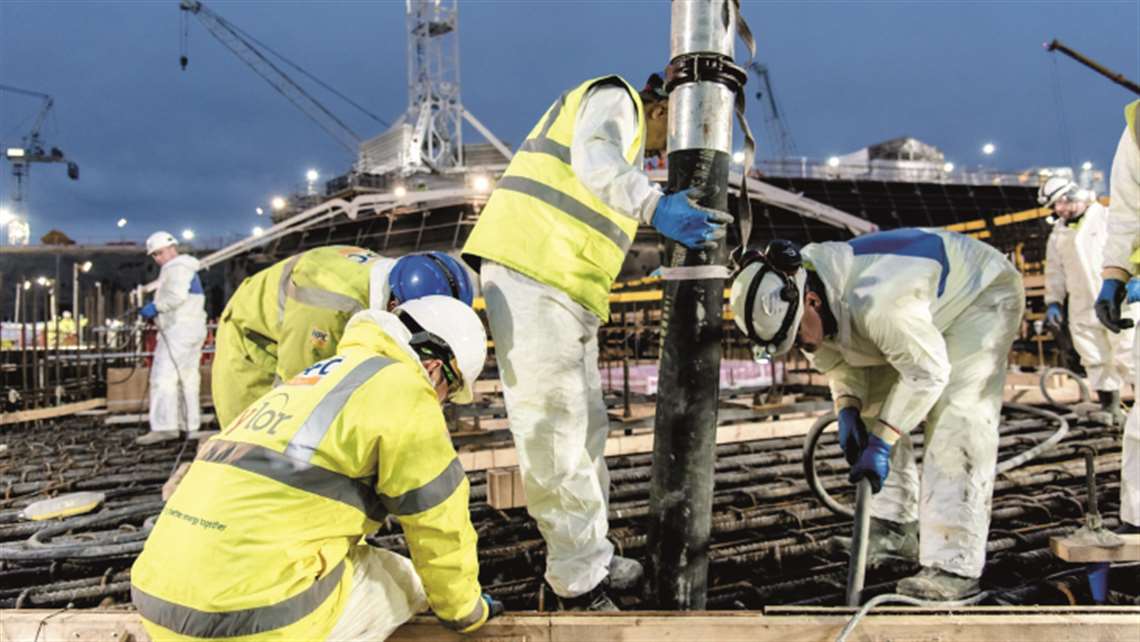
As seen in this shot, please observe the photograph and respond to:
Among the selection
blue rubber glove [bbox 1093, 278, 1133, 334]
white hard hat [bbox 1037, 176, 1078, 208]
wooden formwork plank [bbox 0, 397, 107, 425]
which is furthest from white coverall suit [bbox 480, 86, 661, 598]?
wooden formwork plank [bbox 0, 397, 107, 425]

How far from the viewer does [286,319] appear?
273 centimetres

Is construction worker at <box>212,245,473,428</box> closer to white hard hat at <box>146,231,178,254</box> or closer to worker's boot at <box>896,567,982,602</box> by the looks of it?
worker's boot at <box>896,567,982,602</box>

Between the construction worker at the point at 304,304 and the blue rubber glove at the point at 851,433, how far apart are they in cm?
161

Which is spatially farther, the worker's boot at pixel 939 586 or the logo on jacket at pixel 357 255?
the logo on jacket at pixel 357 255

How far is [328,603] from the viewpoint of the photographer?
160cm

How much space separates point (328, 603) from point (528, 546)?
4.57ft

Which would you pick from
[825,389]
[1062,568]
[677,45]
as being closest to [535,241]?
[677,45]

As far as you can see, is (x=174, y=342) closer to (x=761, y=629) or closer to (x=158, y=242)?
(x=158, y=242)

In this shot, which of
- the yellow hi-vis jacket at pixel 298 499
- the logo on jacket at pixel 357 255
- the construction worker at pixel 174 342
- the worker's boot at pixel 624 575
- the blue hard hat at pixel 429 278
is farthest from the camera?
the construction worker at pixel 174 342

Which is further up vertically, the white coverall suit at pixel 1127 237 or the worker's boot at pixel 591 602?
the white coverall suit at pixel 1127 237

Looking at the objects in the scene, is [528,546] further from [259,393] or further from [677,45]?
[677,45]

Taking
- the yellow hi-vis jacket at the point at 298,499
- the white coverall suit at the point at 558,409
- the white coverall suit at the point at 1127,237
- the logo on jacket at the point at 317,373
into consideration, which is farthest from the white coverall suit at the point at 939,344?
the logo on jacket at the point at 317,373

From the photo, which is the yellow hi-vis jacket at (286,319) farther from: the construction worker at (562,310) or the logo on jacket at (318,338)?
the construction worker at (562,310)

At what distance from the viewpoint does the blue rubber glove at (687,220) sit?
1.95 m
